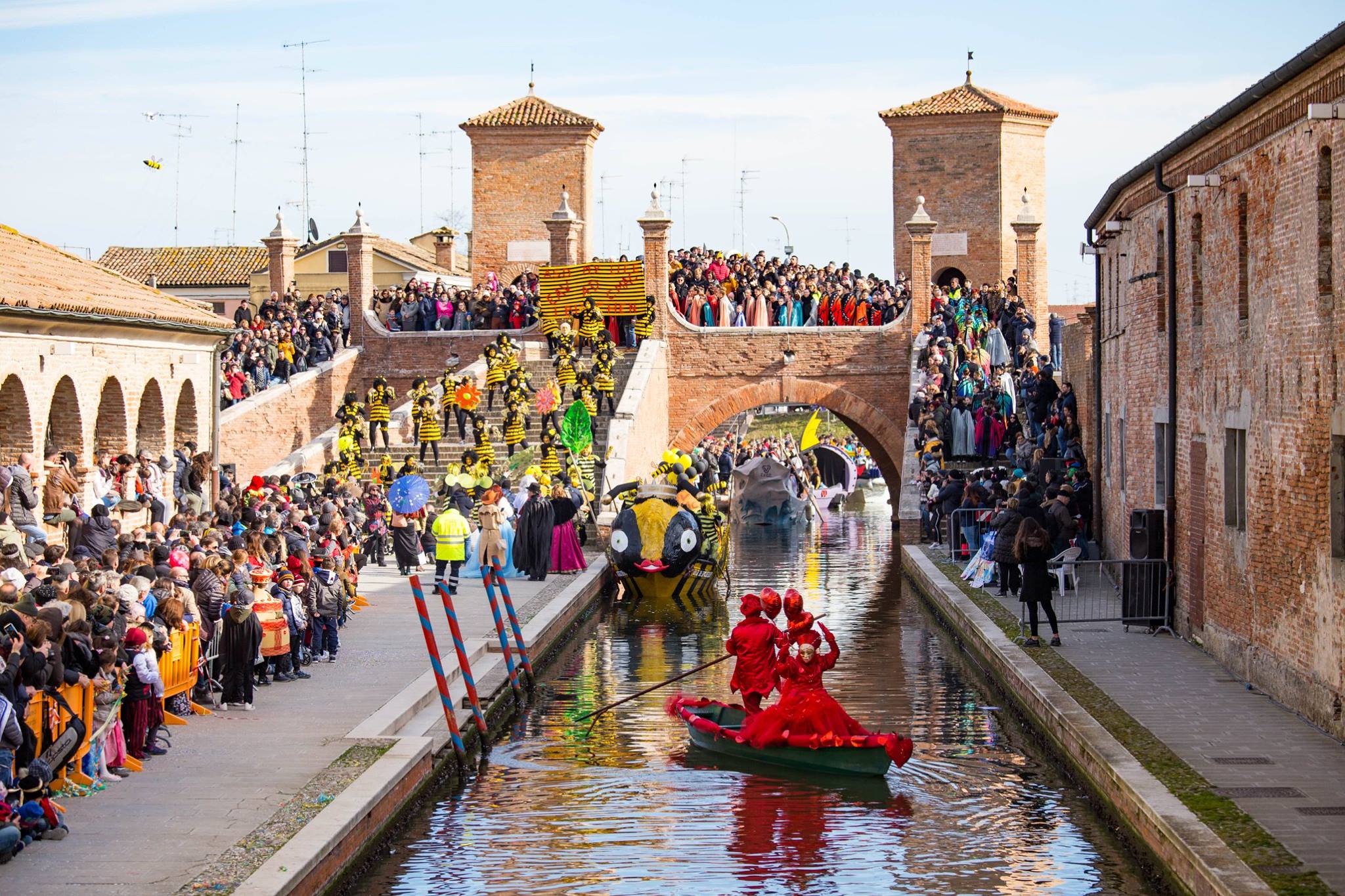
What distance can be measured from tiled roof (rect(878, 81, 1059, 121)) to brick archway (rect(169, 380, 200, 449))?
2692cm

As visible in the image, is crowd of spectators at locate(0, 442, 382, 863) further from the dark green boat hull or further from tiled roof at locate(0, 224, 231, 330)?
the dark green boat hull

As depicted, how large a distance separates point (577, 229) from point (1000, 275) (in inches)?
470

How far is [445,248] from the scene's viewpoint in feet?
228

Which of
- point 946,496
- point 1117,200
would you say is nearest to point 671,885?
point 1117,200

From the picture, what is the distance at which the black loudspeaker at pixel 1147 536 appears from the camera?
68.8 feet

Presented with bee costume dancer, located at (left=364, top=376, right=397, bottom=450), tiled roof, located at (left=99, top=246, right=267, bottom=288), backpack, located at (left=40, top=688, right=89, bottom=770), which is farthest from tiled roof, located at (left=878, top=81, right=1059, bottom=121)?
backpack, located at (left=40, top=688, right=89, bottom=770)

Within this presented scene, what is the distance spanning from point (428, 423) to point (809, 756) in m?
20.4

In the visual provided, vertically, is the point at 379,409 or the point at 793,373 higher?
the point at 793,373

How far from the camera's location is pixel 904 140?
169ft

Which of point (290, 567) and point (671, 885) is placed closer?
point (671, 885)

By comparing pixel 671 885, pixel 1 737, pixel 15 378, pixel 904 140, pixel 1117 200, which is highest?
pixel 904 140

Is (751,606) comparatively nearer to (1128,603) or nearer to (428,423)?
(1128,603)

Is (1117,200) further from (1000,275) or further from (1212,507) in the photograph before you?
(1000,275)

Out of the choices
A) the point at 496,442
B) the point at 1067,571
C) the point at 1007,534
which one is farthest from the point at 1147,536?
the point at 496,442
